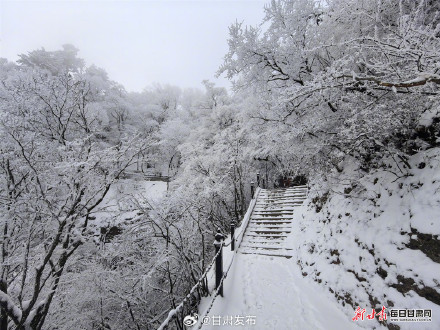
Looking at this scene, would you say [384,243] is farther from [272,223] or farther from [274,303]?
[272,223]

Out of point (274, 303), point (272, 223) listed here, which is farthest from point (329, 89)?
point (272, 223)

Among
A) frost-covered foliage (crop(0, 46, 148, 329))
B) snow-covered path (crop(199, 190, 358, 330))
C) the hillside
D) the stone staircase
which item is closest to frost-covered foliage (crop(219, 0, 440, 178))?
the hillside

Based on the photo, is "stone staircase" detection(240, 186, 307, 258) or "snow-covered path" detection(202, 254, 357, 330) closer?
"snow-covered path" detection(202, 254, 357, 330)

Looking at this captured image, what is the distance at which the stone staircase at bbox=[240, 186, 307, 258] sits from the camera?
25.0 ft

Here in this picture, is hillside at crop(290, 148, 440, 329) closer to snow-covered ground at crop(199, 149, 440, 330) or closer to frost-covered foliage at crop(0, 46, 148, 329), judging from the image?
snow-covered ground at crop(199, 149, 440, 330)

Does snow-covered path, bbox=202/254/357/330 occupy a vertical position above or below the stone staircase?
below

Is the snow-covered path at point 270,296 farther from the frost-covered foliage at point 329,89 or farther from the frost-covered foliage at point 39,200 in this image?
the frost-covered foliage at point 39,200

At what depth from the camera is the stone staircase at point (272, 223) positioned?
7611mm

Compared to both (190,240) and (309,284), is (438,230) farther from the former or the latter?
(190,240)

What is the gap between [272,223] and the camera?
9047mm

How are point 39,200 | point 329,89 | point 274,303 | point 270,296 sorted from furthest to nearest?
point 39,200, point 270,296, point 274,303, point 329,89

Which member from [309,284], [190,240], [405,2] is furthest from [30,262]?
[405,2]

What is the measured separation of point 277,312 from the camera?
443 centimetres

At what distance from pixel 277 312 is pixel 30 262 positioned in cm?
702
